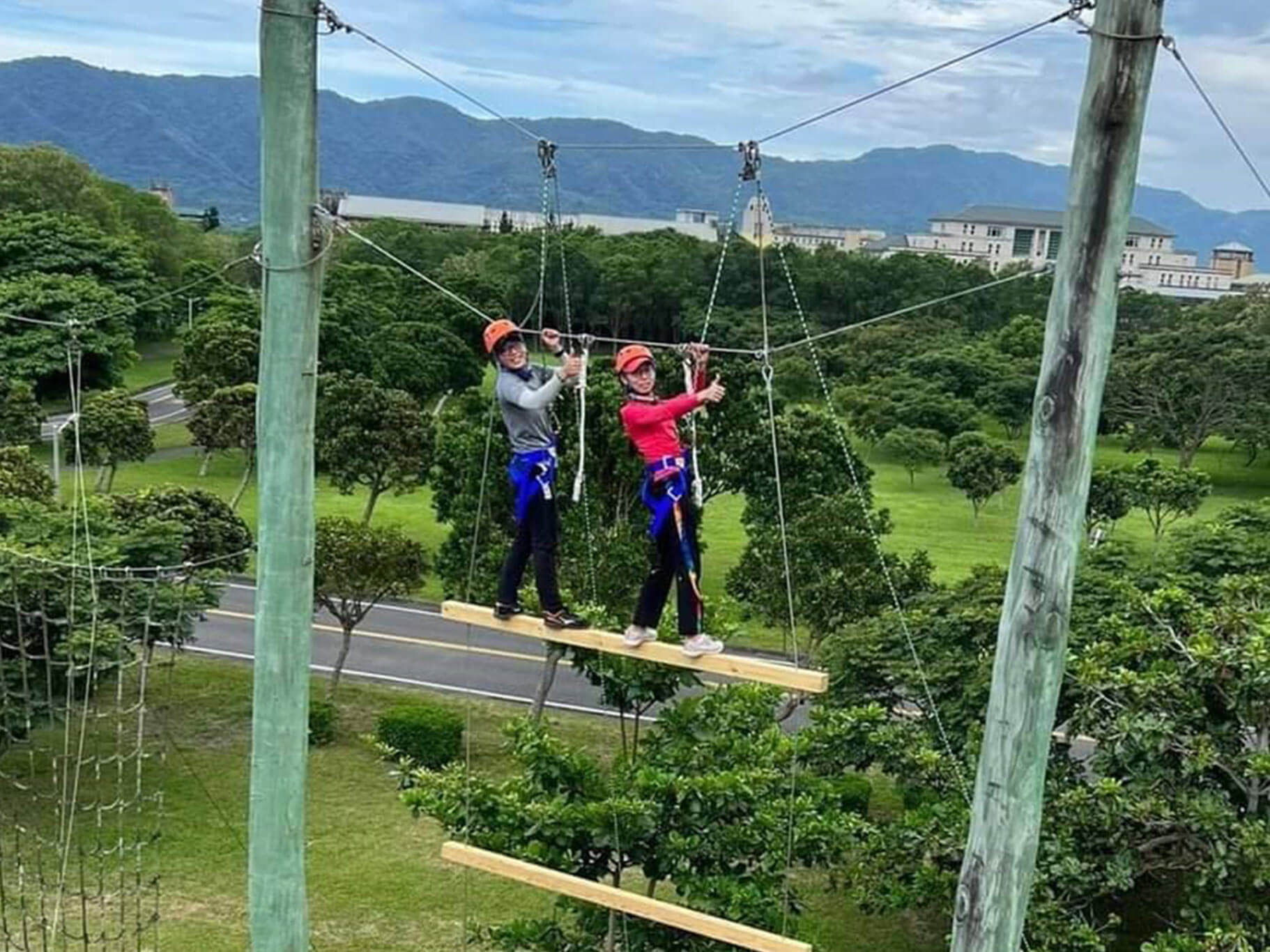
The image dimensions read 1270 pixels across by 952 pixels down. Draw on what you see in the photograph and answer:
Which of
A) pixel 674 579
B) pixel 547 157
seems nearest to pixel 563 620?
pixel 674 579

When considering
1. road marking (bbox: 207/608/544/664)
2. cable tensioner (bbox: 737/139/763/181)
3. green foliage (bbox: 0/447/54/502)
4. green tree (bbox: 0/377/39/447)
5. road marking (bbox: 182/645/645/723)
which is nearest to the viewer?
cable tensioner (bbox: 737/139/763/181)

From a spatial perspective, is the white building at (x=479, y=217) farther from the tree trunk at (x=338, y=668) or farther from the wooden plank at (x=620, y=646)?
the wooden plank at (x=620, y=646)

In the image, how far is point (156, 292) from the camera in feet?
119

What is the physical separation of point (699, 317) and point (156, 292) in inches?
624

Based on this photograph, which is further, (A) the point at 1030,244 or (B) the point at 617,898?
(A) the point at 1030,244

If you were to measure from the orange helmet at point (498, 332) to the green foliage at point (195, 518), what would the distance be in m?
9.86

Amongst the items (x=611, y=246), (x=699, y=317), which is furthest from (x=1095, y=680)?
(x=611, y=246)

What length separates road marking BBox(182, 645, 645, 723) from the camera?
1731 cm

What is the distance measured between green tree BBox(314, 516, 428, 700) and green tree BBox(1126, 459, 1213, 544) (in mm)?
15205

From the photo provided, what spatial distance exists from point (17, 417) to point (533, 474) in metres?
21.3

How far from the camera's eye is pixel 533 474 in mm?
5832

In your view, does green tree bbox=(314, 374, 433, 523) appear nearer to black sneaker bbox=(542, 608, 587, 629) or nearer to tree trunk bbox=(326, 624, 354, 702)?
tree trunk bbox=(326, 624, 354, 702)

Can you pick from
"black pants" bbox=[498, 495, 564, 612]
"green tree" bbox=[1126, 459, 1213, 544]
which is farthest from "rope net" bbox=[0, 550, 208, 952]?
"green tree" bbox=[1126, 459, 1213, 544]

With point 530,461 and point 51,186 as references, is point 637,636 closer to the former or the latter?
point 530,461
